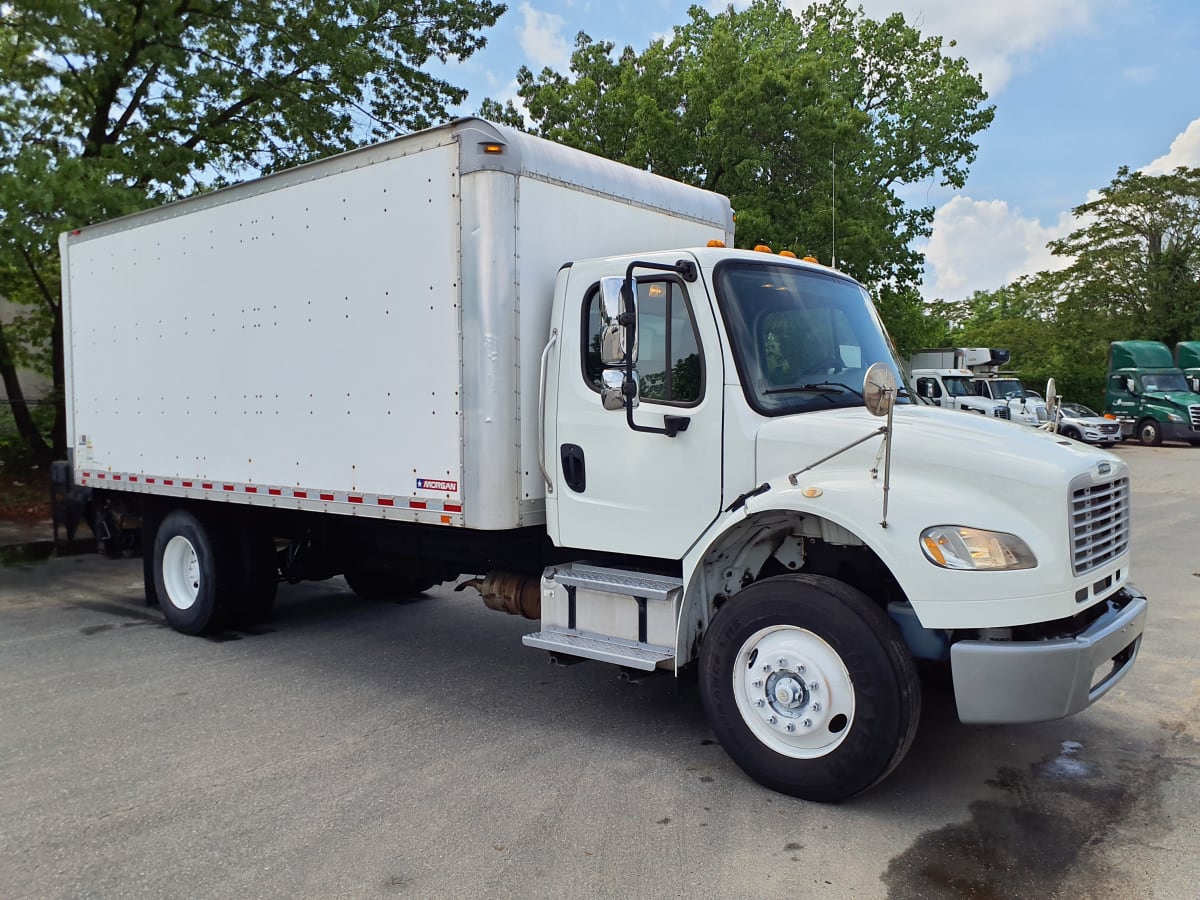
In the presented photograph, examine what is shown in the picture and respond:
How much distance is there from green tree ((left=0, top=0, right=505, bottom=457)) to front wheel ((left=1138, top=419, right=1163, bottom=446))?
2438 centimetres

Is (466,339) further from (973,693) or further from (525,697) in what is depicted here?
(973,693)

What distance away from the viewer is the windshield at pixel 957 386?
81.3ft

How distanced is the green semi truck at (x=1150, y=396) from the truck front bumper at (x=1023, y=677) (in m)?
29.2

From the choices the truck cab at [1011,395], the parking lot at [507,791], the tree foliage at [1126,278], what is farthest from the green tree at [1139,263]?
the parking lot at [507,791]

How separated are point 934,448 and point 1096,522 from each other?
0.84 metres

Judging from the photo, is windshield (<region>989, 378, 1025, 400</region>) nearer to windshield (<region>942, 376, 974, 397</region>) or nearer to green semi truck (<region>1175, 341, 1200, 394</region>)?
windshield (<region>942, 376, 974, 397</region>)

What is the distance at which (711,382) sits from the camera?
186 inches

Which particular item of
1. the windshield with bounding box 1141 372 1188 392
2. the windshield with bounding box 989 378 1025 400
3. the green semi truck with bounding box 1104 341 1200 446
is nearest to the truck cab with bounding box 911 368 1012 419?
the windshield with bounding box 989 378 1025 400

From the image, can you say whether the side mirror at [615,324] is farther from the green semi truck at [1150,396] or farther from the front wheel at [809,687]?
the green semi truck at [1150,396]

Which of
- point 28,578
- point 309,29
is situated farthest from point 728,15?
point 28,578

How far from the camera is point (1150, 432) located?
97.7 ft

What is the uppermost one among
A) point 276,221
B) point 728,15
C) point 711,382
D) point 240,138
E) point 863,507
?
point 728,15

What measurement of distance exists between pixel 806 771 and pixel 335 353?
3.92 m

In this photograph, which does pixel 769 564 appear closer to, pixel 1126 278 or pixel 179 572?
pixel 179 572
